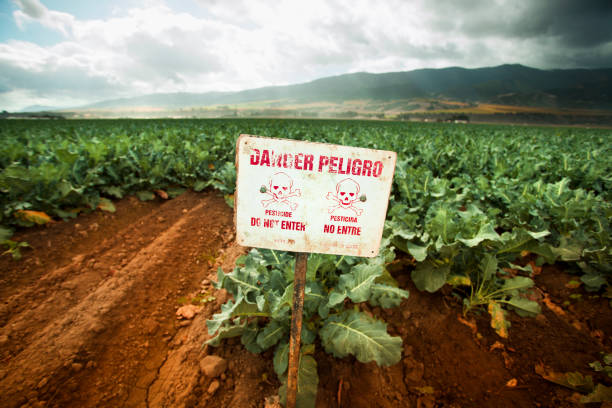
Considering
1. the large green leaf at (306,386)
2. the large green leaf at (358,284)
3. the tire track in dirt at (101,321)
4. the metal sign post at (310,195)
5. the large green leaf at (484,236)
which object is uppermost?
the metal sign post at (310,195)

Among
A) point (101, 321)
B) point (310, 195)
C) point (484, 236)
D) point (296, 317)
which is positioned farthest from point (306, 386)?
→ point (101, 321)

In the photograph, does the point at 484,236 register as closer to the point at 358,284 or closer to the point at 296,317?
the point at 358,284

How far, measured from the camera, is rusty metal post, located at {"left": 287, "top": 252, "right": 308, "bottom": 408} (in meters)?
1.44

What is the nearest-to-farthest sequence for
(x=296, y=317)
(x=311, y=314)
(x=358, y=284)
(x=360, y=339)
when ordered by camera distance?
(x=296, y=317) < (x=360, y=339) < (x=358, y=284) < (x=311, y=314)

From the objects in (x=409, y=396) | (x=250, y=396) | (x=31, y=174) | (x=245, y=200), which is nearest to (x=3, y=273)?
(x=31, y=174)

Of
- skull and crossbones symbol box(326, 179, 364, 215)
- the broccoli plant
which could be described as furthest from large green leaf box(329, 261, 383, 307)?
skull and crossbones symbol box(326, 179, 364, 215)

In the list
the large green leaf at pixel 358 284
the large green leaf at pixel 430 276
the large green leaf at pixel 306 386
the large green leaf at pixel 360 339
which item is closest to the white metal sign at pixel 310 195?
the large green leaf at pixel 358 284

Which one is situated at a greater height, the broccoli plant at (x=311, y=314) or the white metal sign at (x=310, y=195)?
the white metal sign at (x=310, y=195)

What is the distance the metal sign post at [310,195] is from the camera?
1245 millimetres

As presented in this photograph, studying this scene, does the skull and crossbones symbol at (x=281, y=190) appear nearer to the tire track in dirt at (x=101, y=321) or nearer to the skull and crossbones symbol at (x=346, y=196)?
the skull and crossbones symbol at (x=346, y=196)

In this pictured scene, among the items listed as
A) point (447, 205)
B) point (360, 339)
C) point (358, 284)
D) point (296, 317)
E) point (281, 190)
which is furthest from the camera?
point (447, 205)

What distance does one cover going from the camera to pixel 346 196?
51.9 inches

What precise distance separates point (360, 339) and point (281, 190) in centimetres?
117

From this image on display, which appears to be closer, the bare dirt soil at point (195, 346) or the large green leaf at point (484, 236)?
the bare dirt soil at point (195, 346)
